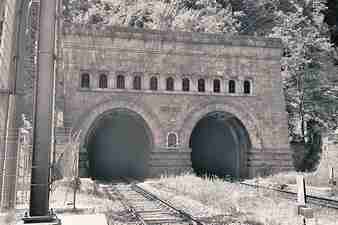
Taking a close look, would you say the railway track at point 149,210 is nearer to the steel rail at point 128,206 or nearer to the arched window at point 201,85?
the steel rail at point 128,206

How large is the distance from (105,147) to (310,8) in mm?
25830

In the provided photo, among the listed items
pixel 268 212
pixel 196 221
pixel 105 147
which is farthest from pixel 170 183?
pixel 105 147

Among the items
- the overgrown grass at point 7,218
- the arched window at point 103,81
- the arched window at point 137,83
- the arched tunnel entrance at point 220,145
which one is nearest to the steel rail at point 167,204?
the overgrown grass at point 7,218

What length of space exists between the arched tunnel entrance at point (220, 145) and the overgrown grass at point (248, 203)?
596 cm

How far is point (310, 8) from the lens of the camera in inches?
1560

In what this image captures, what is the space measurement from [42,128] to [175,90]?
17.2 m

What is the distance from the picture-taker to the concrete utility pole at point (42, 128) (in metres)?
7.06

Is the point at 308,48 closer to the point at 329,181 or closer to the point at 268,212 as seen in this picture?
the point at 329,181

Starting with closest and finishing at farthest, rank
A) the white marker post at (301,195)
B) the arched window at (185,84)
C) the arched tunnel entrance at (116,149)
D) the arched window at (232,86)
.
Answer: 1. the white marker post at (301,195)
2. the arched window at (185,84)
3. the arched window at (232,86)
4. the arched tunnel entrance at (116,149)

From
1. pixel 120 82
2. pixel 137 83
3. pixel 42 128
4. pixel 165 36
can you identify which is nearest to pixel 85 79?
pixel 120 82

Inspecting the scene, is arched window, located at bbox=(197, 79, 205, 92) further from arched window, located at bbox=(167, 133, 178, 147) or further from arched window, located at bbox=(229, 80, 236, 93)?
arched window, located at bbox=(167, 133, 178, 147)

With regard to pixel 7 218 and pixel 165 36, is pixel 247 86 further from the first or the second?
pixel 7 218

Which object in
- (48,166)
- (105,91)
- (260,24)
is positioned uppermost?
(260,24)

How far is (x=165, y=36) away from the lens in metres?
24.2
